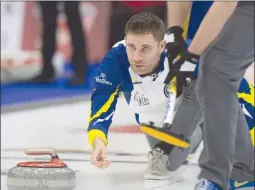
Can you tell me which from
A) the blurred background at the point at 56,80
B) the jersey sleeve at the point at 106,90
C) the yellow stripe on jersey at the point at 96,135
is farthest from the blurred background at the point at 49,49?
the yellow stripe on jersey at the point at 96,135

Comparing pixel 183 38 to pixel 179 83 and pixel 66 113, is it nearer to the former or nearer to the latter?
pixel 179 83

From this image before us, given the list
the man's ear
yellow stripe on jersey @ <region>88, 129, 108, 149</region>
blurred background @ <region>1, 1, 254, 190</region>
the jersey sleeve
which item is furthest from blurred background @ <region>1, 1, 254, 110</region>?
the man's ear

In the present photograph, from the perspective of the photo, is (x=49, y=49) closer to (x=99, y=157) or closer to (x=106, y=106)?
(x=106, y=106)

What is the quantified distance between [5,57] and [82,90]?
70cm

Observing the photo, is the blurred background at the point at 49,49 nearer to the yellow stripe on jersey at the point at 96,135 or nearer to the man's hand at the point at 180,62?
the yellow stripe on jersey at the point at 96,135

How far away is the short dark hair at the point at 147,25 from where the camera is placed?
1.90 m

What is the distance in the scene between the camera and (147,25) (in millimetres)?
1895

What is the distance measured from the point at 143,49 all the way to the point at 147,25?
61 millimetres

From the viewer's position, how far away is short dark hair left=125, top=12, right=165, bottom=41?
1896 millimetres

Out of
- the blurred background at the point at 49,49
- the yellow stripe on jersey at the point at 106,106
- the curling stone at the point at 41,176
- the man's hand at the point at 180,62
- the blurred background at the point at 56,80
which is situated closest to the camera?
the man's hand at the point at 180,62

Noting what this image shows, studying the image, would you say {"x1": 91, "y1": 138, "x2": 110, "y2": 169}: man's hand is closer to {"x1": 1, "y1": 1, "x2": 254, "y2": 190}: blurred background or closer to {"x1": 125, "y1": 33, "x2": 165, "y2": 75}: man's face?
{"x1": 125, "y1": 33, "x2": 165, "y2": 75}: man's face

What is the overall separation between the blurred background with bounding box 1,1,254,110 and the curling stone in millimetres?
3109

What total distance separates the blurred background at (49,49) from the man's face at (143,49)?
3135mm

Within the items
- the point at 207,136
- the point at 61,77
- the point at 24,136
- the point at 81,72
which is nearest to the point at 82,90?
the point at 81,72
